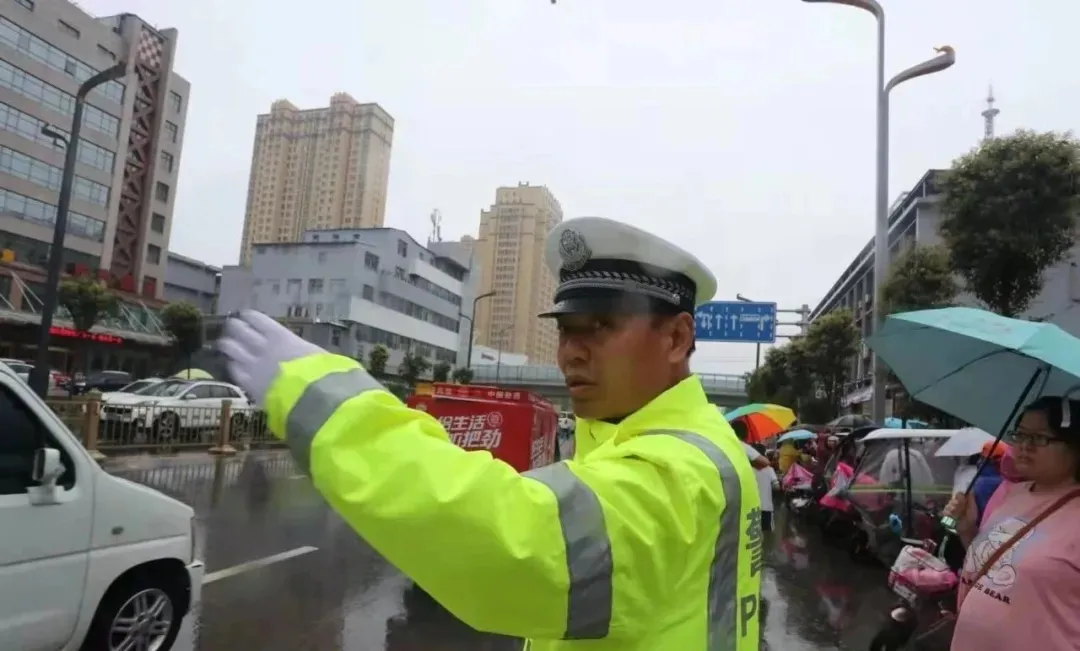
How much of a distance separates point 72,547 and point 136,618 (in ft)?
2.18

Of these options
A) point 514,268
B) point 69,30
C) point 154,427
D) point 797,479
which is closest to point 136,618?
point 797,479

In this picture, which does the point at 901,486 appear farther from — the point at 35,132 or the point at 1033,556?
the point at 35,132

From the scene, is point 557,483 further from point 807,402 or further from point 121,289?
point 121,289

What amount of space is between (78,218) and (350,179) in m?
27.9

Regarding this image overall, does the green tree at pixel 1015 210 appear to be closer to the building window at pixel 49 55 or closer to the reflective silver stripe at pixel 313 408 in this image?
the reflective silver stripe at pixel 313 408

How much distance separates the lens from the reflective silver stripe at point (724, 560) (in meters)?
1.13

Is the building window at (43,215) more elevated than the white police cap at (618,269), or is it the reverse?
the building window at (43,215)

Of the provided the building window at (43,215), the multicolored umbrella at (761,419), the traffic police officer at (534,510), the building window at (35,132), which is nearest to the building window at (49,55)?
the building window at (35,132)

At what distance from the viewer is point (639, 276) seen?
1.34 metres

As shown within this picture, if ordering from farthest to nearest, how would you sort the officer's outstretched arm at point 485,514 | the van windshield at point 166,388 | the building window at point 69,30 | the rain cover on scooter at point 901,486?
1. the building window at point 69,30
2. the van windshield at point 166,388
3. the rain cover on scooter at point 901,486
4. the officer's outstretched arm at point 485,514

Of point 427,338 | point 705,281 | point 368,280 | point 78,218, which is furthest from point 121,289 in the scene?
point 705,281

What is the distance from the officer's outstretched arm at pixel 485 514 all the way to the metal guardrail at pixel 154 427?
12683mm

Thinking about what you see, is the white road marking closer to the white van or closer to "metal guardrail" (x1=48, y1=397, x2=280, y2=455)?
the white van

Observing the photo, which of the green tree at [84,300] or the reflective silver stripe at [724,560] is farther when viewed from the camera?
the green tree at [84,300]
